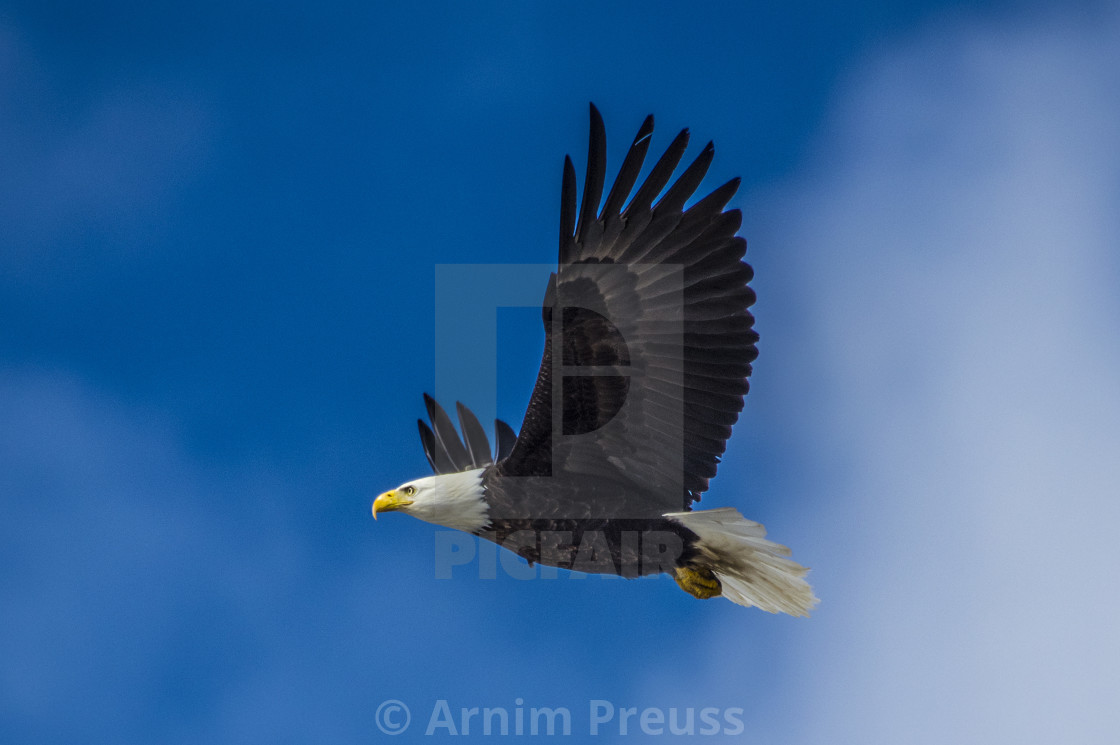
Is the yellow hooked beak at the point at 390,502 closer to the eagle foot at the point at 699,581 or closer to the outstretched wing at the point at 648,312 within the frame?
the outstretched wing at the point at 648,312

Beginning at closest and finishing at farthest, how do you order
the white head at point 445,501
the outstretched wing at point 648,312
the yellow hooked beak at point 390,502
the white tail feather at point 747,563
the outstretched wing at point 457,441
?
the outstretched wing at point 648,312, the white tail feather at point 747,563, the white head at point 445,501, the yellow hooked beak at point 390,502, the outstretched wing at point 457,441

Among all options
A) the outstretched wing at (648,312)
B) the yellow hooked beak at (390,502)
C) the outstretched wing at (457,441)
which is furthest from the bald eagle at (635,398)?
the outstretched wing at (457,441)

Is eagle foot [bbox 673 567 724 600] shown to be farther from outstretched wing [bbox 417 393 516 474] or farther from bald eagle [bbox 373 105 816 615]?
outstretched wing [bbox 417 393 516 474]

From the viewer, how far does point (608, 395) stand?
263 inches

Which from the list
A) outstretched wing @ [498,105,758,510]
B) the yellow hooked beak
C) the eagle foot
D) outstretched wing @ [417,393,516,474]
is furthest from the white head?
the eagle foot

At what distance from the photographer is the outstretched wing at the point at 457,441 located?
8812 mm

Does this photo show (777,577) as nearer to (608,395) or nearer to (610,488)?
(610,488)

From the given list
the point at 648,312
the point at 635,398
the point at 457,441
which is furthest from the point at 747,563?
the point at 457,441

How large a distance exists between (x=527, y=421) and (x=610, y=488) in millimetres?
789

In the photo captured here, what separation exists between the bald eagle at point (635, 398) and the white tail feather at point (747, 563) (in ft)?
0.04

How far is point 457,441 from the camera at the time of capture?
889cm

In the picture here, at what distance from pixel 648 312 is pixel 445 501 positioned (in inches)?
77.4

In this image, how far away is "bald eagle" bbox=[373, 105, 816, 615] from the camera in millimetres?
6477

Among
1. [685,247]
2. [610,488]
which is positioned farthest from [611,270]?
[610,488]
